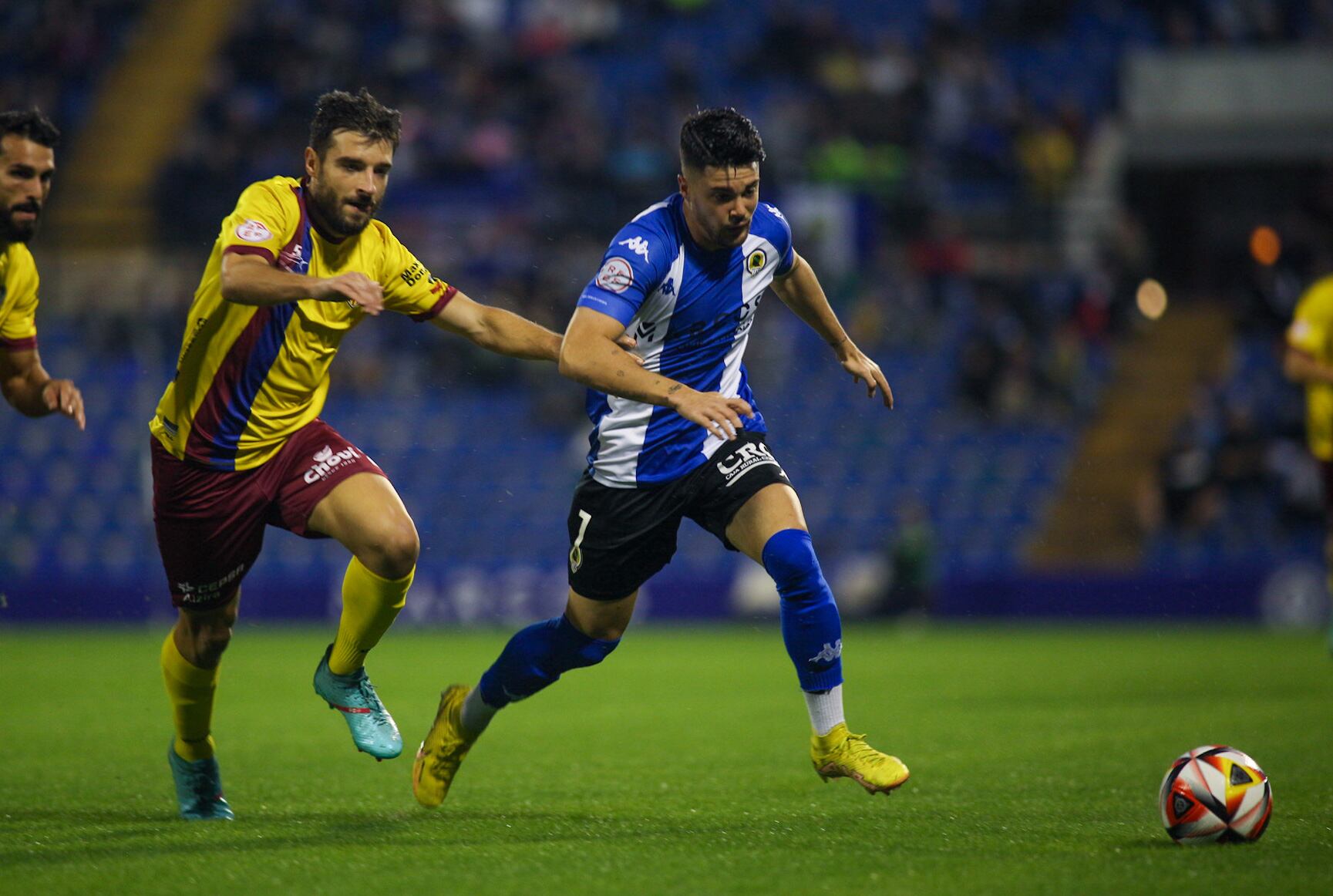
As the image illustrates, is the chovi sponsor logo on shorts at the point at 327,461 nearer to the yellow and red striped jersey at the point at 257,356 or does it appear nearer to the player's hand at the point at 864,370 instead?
the yellow and red striped jersey at the point at 257,356

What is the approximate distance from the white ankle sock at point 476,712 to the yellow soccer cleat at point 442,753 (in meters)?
0.02

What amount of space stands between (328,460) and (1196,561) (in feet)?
46.4

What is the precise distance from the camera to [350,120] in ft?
19.6

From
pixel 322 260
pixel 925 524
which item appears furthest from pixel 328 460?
pixel 925 524

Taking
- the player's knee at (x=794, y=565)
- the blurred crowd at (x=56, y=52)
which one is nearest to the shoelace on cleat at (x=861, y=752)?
the player's knee at (x=794, y=565)

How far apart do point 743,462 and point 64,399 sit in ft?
8.86

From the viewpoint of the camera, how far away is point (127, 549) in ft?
63.1

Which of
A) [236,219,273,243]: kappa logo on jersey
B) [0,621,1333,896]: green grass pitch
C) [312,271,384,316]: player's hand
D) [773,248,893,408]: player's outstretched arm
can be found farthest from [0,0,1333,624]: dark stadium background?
[312,271,384,316]: player's hand

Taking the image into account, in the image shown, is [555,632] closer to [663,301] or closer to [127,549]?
[663,301]

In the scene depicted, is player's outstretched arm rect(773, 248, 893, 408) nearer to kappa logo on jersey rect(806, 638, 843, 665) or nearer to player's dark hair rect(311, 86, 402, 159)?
kappa logo on jersey rect(806, 638, 843, 665)

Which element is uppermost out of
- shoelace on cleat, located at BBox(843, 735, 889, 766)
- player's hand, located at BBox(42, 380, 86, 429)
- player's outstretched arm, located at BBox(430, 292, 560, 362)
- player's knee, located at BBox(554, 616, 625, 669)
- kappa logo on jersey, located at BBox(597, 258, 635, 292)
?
A: kappa logo on jersey, located at BBox(597, 258, 635, 292)

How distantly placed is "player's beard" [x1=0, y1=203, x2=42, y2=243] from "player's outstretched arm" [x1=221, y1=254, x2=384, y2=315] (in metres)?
1.33

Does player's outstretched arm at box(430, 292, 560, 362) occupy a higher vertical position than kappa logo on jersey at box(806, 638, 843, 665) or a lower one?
higher

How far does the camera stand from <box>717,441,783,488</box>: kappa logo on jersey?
616 cm
